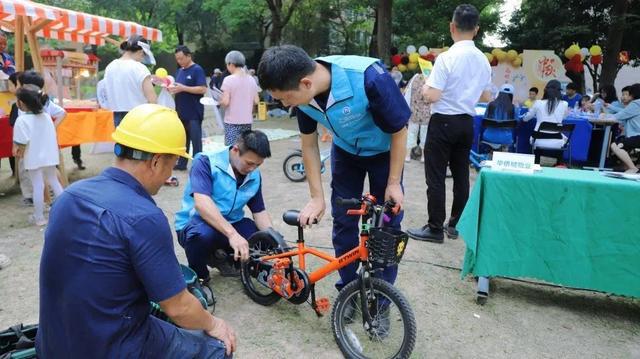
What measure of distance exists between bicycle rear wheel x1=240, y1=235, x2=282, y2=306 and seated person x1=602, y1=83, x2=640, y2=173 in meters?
6.25

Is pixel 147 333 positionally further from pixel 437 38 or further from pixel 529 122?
pixel 437 38

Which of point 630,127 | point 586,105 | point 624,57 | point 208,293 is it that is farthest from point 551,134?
point 624,57

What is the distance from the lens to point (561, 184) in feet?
9.28

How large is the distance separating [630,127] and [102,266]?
7696 millimetres

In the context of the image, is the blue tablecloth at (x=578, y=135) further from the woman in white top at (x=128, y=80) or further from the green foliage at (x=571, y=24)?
the green foliage at (x=571, y=24)

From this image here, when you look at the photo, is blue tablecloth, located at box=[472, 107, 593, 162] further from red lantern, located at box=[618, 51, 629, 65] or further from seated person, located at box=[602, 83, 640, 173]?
red lantern, located at box=[618, 51, 629, 65]

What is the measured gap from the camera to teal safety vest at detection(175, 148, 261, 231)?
2.89 metres

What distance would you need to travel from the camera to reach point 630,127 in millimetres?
6824

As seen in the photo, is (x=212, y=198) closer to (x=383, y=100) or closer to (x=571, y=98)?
(x=383, y=100)

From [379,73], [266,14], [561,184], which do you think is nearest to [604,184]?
[561,184]

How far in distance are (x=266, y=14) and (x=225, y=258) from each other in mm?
20236

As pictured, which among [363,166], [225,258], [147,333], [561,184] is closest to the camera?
[147,333]

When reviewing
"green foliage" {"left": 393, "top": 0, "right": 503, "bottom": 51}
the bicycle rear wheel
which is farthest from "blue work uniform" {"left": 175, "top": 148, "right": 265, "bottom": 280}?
"green foliage" {"left": 393, "top": 0, "right": 503, "bottom": 51}

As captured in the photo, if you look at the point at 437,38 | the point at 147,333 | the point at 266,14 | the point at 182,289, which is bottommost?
the point at 147,333
